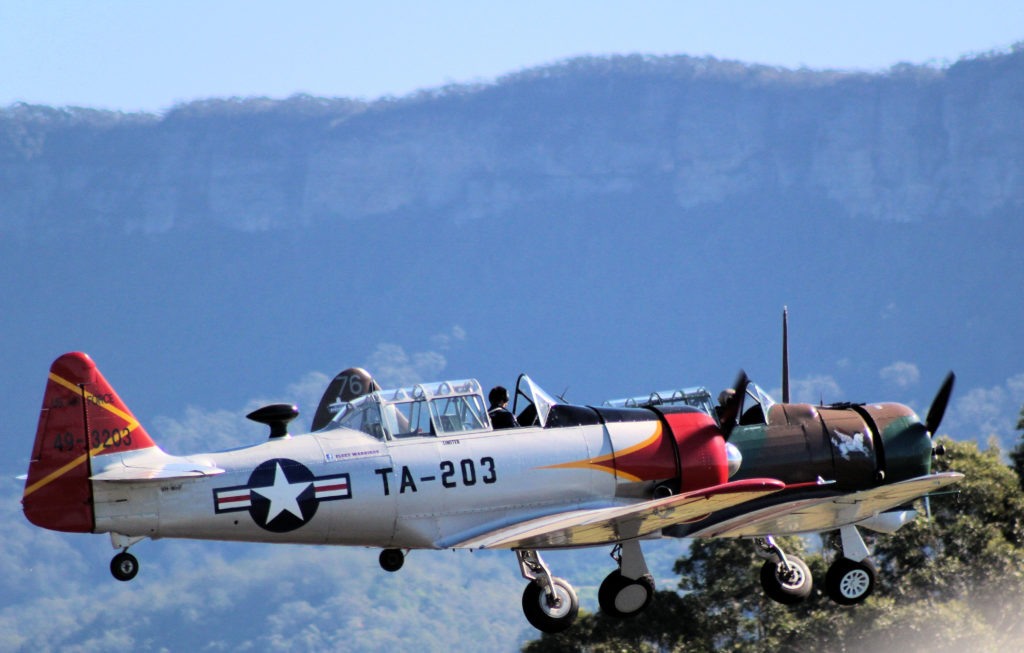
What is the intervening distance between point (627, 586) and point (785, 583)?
2229mm

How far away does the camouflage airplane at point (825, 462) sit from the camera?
52.8 ft

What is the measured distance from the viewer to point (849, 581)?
16.4m

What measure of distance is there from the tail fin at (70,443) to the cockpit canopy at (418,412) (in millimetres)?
2348

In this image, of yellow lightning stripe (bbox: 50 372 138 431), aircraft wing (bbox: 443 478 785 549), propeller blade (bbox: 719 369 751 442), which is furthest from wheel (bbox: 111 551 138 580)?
propeller blade (bbox: 719 369 751 442)

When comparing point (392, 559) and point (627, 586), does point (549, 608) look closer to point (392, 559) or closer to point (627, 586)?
point (627, 586)

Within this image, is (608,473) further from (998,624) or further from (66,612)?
(66,612)

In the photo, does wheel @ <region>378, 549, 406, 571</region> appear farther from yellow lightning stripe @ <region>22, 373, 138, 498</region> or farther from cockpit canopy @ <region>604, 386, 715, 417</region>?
yellow lightning stripe @ <region>22, 373, 138, 498</region>

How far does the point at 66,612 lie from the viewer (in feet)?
527

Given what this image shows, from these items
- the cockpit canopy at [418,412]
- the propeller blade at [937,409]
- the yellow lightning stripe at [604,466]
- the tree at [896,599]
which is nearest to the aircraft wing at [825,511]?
the yellow lightning stripe at [604,466]

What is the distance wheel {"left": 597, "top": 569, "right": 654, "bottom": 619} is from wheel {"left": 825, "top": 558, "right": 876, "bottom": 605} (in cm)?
241

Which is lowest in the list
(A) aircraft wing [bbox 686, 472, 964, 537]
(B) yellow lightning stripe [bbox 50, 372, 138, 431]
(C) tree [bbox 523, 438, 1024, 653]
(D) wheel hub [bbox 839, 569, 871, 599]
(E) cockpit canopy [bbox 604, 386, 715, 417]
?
(C) tree [bbox 523, 438, 1024, 653]

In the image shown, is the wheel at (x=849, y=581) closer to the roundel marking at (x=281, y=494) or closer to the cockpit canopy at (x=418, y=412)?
the cockpit canopy at (x=418, y=412)

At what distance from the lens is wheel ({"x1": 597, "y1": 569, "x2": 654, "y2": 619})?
50.3ft

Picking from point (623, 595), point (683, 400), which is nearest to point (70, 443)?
point (623, 595)
